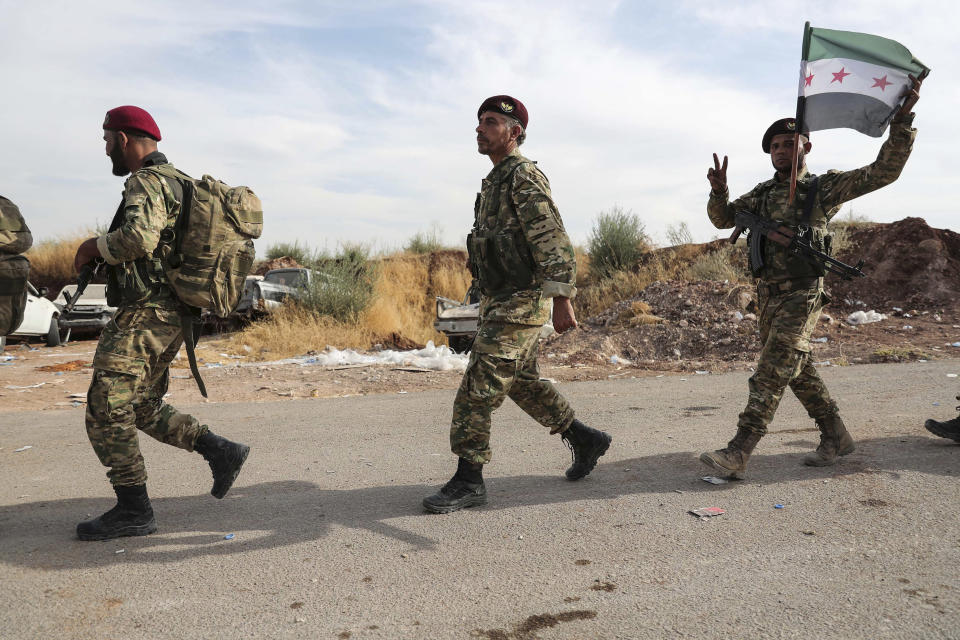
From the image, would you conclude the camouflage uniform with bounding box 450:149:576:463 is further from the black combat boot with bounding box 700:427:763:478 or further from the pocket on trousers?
the pocket on trousers

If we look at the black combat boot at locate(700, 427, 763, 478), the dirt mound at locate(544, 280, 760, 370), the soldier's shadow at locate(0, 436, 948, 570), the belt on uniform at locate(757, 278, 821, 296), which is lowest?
the soldier's shadow at locate(0, 436, 948, 570)

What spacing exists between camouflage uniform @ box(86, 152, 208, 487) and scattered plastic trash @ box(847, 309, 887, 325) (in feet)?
39.1

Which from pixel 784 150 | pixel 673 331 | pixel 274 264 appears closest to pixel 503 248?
pixel 784 150

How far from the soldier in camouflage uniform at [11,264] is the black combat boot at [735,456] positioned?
11.8 feet

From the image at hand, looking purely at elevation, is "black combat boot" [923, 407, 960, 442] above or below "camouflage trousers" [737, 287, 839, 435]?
below

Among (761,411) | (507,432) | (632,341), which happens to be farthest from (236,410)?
(632,341)

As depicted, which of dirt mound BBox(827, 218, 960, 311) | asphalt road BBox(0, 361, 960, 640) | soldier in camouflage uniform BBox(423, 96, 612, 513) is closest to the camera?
asphalt road BBox(0, 361, 960, 640)

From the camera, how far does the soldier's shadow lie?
3.23 meters

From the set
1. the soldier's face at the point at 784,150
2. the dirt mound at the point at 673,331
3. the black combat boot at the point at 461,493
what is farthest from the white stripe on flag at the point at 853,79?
the dirt mound at the point at 673,331

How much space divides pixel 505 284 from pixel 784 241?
5.49ft

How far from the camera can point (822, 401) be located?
423 cm

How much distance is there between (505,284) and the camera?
3725 millimetres

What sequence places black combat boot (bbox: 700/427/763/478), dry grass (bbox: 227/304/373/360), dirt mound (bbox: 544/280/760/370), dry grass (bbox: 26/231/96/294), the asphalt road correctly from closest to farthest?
the asphalt road, black combat boot (bbox: 700/427/763/478), dirt mound (bbox: 544/280/760/370), dry grass (bbox: 227/304/373/360), dry grass (bbox: 26/231/96/294)

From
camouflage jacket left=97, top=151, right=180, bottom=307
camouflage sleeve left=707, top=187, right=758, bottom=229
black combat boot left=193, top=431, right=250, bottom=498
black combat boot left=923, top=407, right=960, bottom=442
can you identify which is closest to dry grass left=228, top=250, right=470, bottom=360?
black combat boot left=193, top=431, right=250, bottom=498
